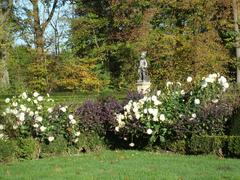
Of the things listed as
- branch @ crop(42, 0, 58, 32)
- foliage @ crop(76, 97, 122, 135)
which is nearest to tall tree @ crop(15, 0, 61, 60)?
branch @ crop(42, 0, 58, 32)

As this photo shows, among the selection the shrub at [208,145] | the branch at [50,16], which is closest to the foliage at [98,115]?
the shrub at [208,145]

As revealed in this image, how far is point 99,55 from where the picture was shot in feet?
105

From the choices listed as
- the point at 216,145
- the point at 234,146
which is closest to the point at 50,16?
the point at 216,145

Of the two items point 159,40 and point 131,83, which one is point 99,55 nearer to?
point 131,83

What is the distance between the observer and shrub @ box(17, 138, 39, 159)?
1138cm

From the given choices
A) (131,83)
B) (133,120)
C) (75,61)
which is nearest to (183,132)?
(133,120)

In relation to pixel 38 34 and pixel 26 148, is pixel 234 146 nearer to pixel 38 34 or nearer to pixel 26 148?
pixel 26 148

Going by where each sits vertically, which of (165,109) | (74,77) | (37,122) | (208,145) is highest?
(74,77)

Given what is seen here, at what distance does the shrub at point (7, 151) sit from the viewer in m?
11.0

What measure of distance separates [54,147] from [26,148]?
0.70m

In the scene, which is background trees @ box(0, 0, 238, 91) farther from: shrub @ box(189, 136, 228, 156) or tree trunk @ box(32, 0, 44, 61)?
shrub @ box(189, 136, 228, 156)

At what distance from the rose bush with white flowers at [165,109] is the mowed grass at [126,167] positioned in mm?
708

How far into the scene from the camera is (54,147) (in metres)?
11.8

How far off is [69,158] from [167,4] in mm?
22172
